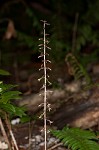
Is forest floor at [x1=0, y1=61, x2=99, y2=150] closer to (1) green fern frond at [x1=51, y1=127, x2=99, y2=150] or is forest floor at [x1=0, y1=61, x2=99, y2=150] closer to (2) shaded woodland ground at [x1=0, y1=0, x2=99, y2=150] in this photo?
(2) shaded woodland ground at [x1=0, y1=0, x2=99, y2=150]

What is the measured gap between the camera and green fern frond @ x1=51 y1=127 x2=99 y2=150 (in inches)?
108

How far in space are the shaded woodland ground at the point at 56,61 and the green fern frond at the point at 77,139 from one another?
41 cm

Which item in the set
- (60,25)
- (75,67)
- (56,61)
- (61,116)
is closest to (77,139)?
(61,116)

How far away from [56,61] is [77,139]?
300cm

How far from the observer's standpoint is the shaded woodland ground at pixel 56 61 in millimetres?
3736

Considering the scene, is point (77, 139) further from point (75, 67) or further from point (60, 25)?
point (60, 25)

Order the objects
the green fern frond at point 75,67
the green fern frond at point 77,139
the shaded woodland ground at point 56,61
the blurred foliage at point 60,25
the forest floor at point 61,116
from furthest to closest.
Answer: the blurred foliage at point 60,25 → the green fern frond at point 75,67 → the shaded woodland ground at point 56,61 → the forest floor at point 61,116 → the green fern frond at point 77,139

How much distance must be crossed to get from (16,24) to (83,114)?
15.3ft

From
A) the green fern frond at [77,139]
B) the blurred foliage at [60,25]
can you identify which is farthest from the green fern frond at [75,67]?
the blurred foliage at [60,25]

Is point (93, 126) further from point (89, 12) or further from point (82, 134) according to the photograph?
point (89, 12)

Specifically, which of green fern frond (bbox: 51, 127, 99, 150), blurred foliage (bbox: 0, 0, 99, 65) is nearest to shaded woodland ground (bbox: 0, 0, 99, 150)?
blurred foliage (bbox: 0, 0, 99, 65)

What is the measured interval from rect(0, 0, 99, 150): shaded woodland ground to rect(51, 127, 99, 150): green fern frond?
0.41 m

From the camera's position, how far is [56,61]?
18.9 feet

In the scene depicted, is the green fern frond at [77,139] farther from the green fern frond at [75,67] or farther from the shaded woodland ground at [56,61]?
Answer: the green fern frond at [75,67]
